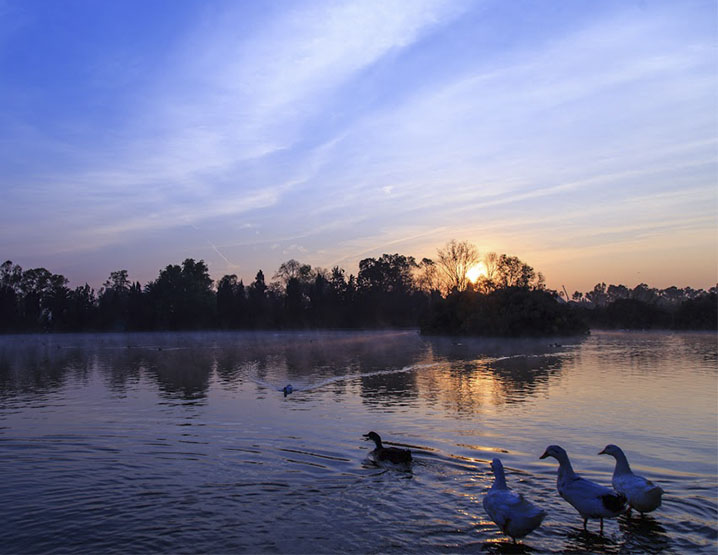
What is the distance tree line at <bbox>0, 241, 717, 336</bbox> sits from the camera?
105 meters

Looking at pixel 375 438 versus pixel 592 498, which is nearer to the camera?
pixel 592 498

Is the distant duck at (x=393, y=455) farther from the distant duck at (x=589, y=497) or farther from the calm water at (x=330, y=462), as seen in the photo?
the distant duck at (x=589, y=497)

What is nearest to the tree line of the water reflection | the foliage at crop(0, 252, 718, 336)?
the foliage at crop(0, 252, 718, 336)

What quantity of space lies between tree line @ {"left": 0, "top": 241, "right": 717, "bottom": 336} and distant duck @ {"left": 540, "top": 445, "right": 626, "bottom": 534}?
84650 millimetres

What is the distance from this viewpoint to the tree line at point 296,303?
105438mm

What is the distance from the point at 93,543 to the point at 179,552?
1342mm

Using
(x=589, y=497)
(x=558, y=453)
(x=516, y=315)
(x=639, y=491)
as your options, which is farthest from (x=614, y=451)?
(x=516, y=315)

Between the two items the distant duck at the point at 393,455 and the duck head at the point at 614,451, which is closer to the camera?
the duck head at the point at 614,451

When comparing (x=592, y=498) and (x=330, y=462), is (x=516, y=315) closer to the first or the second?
(x=330, y=462)

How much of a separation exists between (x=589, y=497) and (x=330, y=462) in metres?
5.57

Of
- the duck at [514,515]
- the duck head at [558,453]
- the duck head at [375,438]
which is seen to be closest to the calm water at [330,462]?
the duck at [514,515]

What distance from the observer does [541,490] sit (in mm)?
9977

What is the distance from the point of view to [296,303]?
475 feet

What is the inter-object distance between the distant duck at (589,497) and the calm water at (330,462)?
35 centimetres
